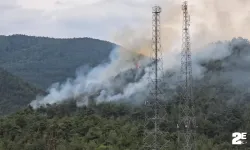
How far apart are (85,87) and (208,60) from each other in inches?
1156

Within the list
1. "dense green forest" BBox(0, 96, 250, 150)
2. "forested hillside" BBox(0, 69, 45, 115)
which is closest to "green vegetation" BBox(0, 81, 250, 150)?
"dense green forest" BBox(0, 96, 250, 150)

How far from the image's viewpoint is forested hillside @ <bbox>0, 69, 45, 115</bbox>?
153 metres

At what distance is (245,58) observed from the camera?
434ft

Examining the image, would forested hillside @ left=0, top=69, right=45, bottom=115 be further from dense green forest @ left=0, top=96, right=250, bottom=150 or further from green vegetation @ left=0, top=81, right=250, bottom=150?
dense green forest @ left=0, top=96, right=250, bottom=150

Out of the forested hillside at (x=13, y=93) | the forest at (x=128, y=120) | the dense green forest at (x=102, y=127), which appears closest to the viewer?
the dense green forest at (x=102, y=127)

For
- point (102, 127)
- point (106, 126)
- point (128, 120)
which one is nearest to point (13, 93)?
point (128, 120)

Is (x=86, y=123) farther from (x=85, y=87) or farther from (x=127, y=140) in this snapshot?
(x=85, y=87)

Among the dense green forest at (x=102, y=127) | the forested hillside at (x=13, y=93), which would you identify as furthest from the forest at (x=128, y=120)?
the forested hillside at (x=13, y=93)

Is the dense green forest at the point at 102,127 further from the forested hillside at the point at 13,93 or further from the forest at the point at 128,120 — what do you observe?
the forested hillside at the point at 13,93

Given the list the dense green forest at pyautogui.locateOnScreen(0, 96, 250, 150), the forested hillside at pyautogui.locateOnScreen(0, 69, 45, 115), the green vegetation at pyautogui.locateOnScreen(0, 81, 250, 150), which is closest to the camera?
the dense green forest at pyautogui.locateOnScreen(0, 96, 250, 150)

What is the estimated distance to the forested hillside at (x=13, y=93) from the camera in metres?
153

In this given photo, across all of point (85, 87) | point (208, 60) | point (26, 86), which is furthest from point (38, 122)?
point (26, 86)

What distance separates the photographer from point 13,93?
157750mm

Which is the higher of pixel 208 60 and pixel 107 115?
pixel 208 60
